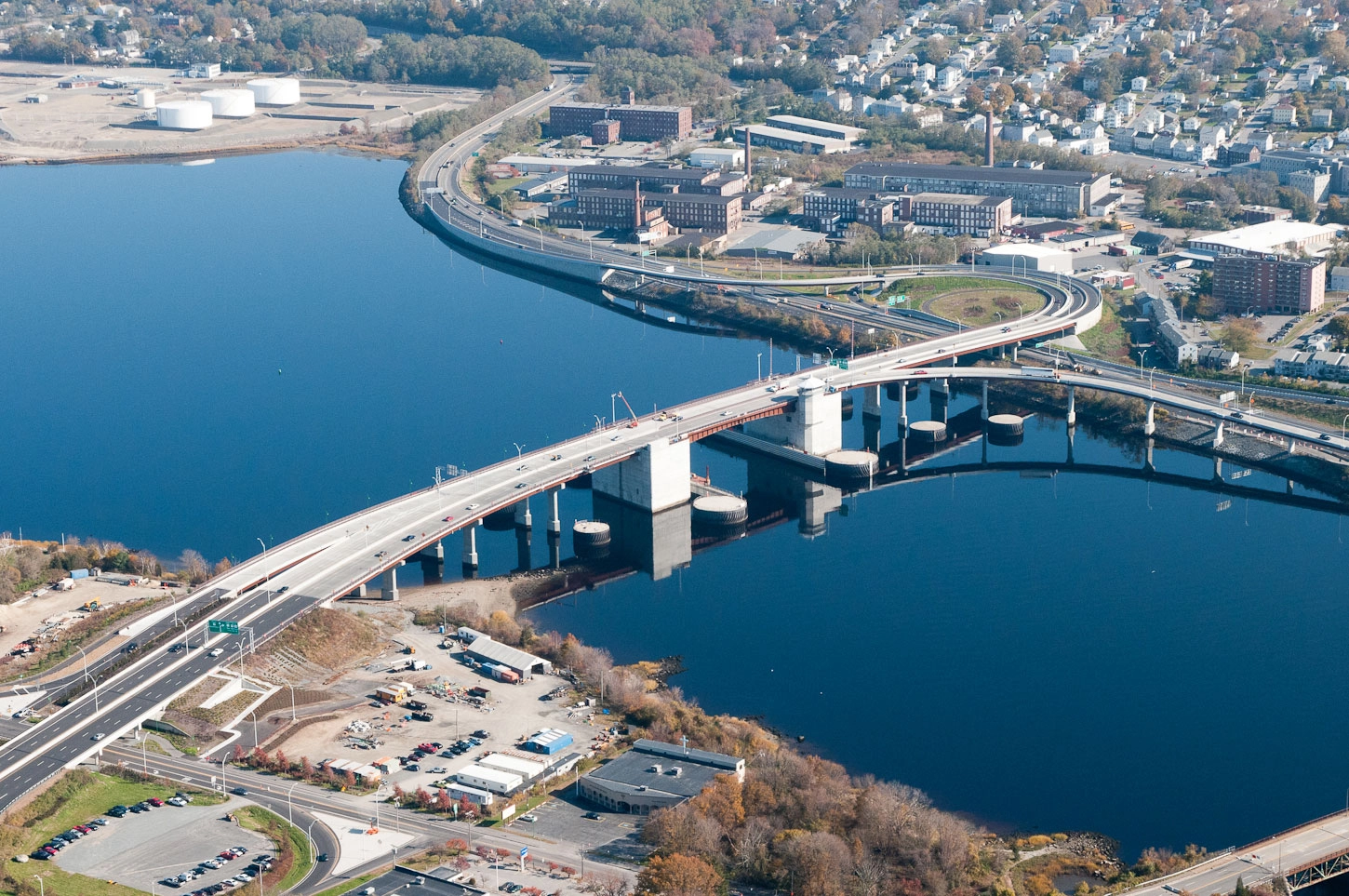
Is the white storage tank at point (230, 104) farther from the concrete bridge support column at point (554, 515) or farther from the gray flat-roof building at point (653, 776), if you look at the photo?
the gray flat-roof building at point (653, 776)

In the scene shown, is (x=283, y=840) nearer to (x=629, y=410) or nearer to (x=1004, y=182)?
(x=629, y=410)

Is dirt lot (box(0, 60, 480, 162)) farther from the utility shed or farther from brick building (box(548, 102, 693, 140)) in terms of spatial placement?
the utility shed

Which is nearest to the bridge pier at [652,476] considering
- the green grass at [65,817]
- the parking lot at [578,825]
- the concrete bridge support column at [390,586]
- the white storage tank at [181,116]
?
the concrete bridge support column at [390,586]

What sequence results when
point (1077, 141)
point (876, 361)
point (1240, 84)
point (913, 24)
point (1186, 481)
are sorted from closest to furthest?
point (1186, 481) → point (876, 361) → point (1077, 141) → point (1240, 84) → point (913, 24)

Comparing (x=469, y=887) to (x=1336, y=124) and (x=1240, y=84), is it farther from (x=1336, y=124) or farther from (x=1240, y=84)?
(x=1240, y=84)

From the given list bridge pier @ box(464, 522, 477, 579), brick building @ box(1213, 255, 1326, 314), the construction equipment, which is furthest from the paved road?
brick building @ box(1213, 255, 1326, 314)

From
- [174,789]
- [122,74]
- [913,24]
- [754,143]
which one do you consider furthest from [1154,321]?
[122,74]
